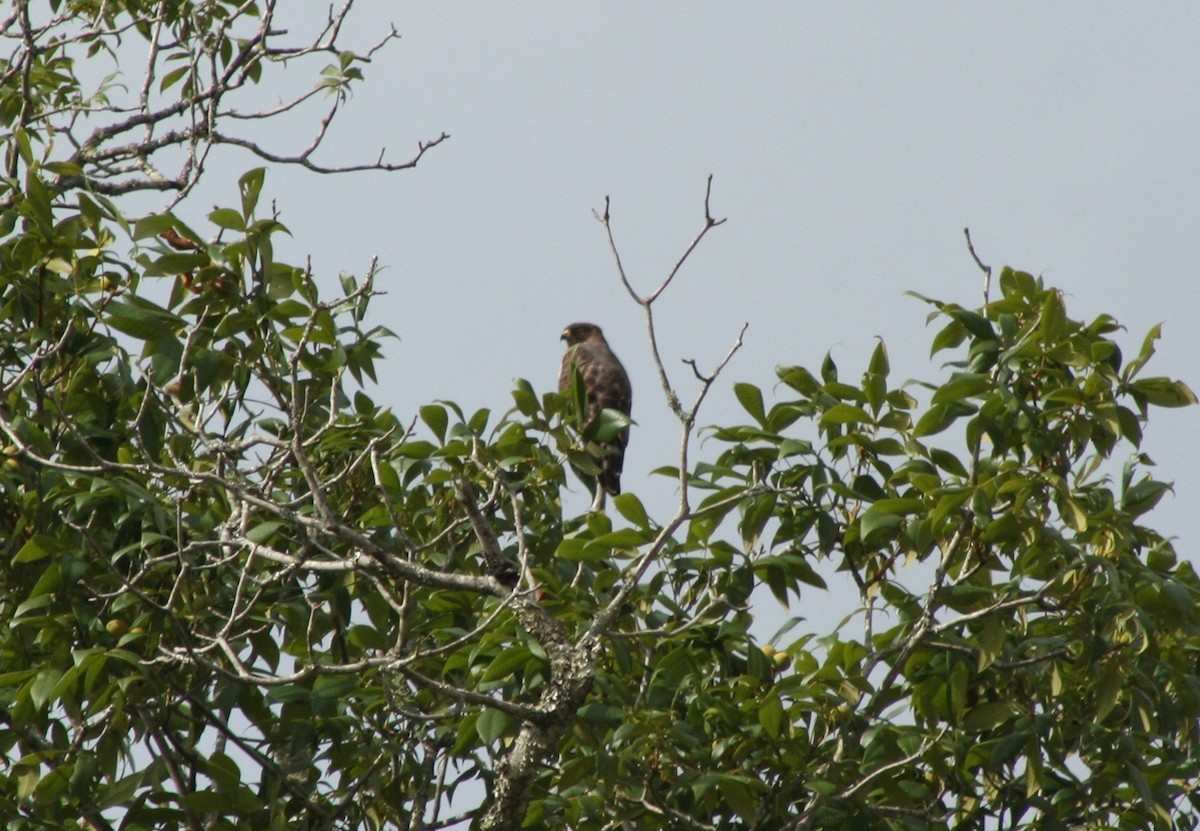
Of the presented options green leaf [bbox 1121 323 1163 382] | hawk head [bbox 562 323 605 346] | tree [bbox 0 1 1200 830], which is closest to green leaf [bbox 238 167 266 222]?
tree [bbox 0 1 1200 830]

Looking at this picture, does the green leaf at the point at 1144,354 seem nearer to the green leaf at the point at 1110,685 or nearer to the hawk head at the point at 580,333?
the green leaf at the point at 1110,685

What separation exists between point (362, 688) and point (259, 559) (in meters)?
0.63

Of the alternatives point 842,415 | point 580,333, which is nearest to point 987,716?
point 842,415

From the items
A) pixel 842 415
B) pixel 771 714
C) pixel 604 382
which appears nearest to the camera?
pixel 771 714

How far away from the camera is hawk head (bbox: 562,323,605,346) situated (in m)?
10.4

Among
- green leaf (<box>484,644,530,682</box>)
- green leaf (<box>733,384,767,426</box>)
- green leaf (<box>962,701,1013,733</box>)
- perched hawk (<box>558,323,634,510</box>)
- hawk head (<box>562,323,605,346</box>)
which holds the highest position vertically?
hawk head (<box>562,323,605,346</box>)

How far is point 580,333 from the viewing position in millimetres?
10477

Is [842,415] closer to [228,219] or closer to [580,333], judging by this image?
[228,219]

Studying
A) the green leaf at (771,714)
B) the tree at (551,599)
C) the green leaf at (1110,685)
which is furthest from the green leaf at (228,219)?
the green leaf at (1110,685)

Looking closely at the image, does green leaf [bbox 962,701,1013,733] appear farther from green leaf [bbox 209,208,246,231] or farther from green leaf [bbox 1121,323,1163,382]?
green leaf [bbox 209,208,246,231]

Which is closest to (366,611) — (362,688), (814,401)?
(362,688)

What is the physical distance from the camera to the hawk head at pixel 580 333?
10.4 m

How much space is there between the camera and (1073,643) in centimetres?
368

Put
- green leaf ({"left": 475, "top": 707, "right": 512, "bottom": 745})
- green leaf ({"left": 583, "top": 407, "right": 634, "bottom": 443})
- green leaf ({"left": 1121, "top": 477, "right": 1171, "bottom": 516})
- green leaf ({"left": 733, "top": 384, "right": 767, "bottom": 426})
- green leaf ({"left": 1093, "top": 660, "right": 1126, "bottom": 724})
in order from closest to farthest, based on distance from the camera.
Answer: green leaf ({"left": 475, "top": 707, "right": 512, "bottom": 745})
green leaf ({"left": 1093, "top": 660, "right": 1126, "bottom": 724})
green leaf ({"left": 1121, "top": 477, "right": 1171, "bottom": 516})
green leaf ({"left": 733, "top": 384, "right": 767, "bottom": 426})
green leaf ({"left": 583, "top": 407, "right": 634, "bottom": 443})
